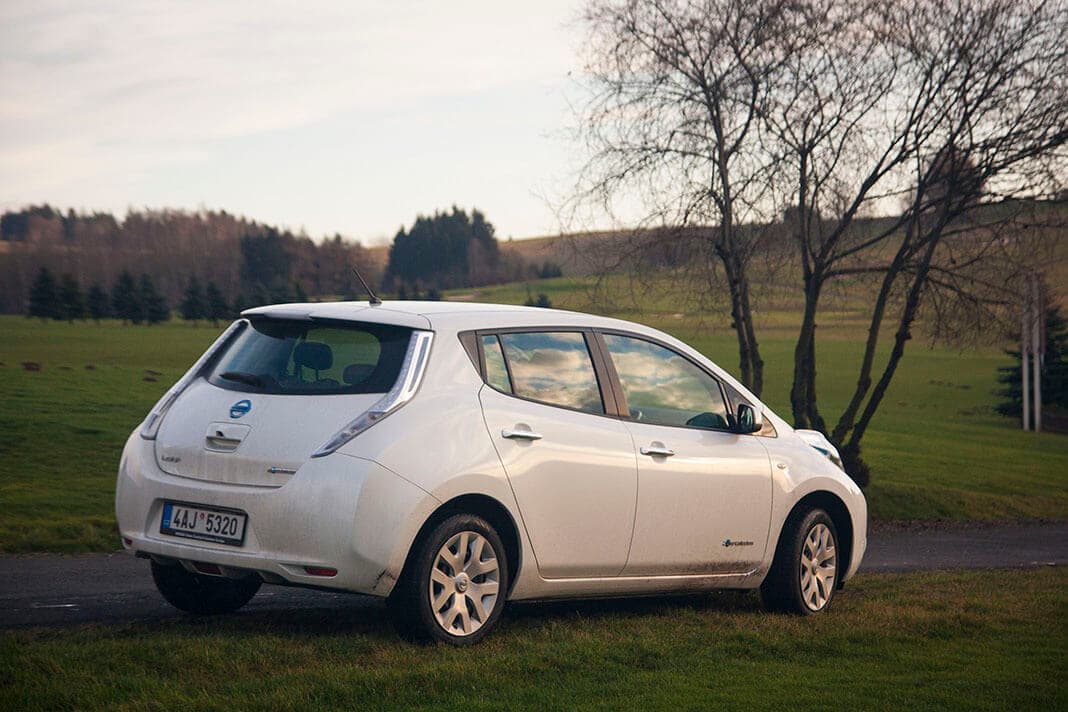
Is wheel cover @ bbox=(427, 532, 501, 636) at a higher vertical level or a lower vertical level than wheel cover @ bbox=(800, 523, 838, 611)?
higher

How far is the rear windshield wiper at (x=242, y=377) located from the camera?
718 centimetres

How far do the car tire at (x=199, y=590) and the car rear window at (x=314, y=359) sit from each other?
127cm

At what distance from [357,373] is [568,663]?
1.86 m

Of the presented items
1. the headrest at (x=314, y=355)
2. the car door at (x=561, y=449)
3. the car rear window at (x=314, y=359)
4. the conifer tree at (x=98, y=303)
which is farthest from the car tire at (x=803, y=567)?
the conifer tree at (x=98, y=303)

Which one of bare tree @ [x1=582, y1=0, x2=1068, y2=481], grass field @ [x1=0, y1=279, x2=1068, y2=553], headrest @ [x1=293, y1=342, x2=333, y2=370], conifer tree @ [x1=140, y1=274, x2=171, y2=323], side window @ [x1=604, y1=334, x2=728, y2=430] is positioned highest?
bare tree @ [x1=582, y1=0, x2=1068, y2=481]

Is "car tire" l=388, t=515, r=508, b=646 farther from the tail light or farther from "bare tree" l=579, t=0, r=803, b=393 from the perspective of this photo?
"bare tree" l=579, t=0, r=803, b=393

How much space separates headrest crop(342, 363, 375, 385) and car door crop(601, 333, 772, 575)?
67.0 inches

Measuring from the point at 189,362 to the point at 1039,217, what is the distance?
39229mm

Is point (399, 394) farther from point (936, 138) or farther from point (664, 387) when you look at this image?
point (936, 138)

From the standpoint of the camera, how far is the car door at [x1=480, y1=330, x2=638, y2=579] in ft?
23.9

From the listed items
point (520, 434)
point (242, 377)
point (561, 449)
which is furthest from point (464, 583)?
point (242, 377)

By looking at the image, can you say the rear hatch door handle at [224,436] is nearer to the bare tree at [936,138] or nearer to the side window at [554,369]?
the side window at [554,369]

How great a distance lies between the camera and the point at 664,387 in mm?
8461

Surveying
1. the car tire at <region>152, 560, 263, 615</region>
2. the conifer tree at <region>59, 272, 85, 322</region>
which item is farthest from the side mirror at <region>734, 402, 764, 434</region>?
the conifer tree at <region>59, 272, 85, 322</region>
